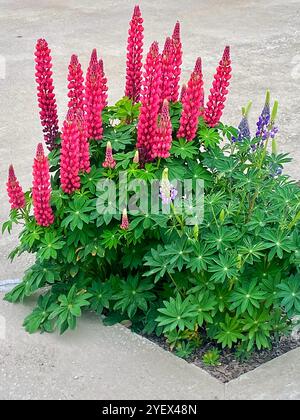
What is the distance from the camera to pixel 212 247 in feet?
11.1

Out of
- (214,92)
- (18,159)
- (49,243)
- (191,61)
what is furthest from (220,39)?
(49,243)

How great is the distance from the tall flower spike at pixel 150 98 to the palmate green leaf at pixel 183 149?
0.13m

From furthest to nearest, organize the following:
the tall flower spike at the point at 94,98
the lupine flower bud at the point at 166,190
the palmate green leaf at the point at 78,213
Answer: the tall flower spike at the point at 94,98, the palmate green leaf at the point at 78,213, the lupine flower bud at the point at 166,190

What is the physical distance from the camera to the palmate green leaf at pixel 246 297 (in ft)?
11.1

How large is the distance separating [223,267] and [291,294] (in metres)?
0.31

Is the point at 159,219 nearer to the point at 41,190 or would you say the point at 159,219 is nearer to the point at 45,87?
the point at 41,190

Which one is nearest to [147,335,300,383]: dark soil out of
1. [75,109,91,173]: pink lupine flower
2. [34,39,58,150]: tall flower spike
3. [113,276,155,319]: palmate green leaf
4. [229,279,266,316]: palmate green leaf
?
[113,276,155,319]: palmate green leaf

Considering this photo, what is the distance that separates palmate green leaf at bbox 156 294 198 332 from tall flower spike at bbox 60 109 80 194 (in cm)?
68

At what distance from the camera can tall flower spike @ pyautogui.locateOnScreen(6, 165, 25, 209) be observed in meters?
3.62

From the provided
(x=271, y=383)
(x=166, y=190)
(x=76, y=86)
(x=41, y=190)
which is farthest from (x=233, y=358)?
(x=76, y=86)

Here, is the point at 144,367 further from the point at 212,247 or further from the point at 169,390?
the point at 212,247

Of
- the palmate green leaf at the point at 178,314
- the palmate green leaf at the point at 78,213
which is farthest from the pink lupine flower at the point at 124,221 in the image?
the palmate green leaf at the point at 178,314

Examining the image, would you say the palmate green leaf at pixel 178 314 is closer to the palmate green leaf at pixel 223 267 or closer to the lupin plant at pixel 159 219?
the lupin plant at pixel 159 219

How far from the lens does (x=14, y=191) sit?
12.0 feet
